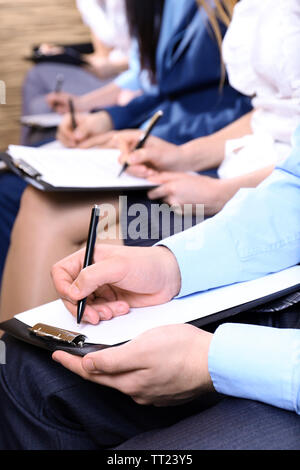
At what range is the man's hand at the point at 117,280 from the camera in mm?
456

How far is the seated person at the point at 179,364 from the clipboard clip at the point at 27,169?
0.63 ft

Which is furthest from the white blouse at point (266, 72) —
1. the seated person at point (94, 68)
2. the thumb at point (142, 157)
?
the seated person at point (94, 68)

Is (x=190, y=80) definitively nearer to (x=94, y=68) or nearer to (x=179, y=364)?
(x=179, y=364)

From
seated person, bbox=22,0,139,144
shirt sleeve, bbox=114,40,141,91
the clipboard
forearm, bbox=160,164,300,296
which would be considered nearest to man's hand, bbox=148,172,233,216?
forearm, bbox=160,164,300,296

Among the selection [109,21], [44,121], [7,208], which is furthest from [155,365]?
[109,21]

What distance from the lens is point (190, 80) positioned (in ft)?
3.22

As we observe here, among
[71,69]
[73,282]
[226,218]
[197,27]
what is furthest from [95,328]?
[71,69]

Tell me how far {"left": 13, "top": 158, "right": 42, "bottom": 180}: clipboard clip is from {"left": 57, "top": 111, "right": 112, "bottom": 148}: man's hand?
326 millimetres

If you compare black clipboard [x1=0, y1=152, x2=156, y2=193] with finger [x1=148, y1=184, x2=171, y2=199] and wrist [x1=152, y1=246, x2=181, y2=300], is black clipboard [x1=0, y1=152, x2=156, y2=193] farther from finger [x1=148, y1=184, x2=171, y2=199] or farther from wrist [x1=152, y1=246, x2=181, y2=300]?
wrist [x1=152, y1=246, x2=181, y2=300]

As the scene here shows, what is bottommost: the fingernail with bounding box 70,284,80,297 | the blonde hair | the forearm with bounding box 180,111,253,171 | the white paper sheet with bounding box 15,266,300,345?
the white paper sheet with bounding box 15,266,300,345

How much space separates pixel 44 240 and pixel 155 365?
337 mm

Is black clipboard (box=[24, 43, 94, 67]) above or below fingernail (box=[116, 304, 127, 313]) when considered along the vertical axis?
above

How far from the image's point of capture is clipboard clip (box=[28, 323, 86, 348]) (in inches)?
16.8

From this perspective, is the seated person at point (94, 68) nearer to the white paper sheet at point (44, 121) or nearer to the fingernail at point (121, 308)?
the white paper sheet at point (44, 121)
